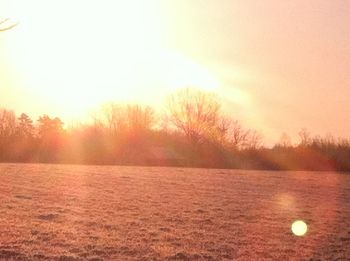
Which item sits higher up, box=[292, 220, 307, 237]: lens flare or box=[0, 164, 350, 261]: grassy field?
box=[0, 164, 350, 261]: grassy field

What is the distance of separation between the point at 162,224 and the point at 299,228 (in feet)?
12.4

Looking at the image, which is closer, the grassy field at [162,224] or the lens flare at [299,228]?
the grassy field at [162,224]

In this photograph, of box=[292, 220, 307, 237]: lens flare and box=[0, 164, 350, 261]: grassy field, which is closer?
box=[0, 164, 350, 261]: grassy field

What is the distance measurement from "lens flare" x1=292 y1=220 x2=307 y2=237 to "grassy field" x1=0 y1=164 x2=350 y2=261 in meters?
0.20

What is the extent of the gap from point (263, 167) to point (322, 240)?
47.1m

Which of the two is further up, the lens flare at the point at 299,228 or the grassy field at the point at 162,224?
the grassy field at the point at 162,224

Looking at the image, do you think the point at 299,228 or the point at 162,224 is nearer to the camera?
the point at 162,224

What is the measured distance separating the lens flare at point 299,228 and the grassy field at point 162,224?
201mm

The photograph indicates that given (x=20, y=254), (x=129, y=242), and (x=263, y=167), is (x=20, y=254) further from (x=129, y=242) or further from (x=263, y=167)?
(x=263, y=167)

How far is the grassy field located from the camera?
11292 mm

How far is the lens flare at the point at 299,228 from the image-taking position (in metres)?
14.6

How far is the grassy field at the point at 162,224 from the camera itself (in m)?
11.3

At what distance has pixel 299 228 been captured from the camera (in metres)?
15.5

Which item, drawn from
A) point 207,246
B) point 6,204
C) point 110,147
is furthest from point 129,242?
point 110,147
